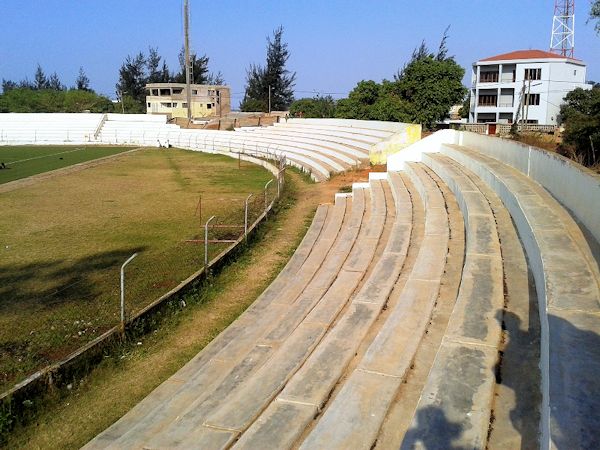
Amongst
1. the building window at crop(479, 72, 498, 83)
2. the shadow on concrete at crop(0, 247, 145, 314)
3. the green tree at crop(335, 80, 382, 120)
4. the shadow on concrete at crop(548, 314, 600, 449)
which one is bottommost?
the shadow on concrete at crop(0, 247, 145, 314)

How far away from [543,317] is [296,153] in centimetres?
2428

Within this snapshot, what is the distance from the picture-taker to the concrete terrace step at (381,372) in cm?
374

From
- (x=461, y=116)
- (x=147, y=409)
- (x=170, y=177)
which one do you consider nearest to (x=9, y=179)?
(x=170, y=177)

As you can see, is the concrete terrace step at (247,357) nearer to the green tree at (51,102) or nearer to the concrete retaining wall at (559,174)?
the concrete retaining wall at (559,174)

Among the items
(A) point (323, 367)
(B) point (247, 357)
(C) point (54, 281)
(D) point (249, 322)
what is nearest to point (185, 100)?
(C) point (54, 281)

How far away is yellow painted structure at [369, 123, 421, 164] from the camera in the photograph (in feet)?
68.4

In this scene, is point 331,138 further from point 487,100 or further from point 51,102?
point 51,102

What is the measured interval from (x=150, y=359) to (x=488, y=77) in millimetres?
54924

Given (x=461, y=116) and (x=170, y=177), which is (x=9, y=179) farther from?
(x=461, y=116)

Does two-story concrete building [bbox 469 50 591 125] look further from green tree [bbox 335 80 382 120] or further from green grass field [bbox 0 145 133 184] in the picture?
green grass field [bbox 0 145 133 184]

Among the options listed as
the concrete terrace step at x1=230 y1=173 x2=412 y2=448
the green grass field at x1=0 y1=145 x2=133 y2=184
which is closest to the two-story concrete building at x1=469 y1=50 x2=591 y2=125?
the green grass field at x1=0 y1=145 x2=133 y2=184

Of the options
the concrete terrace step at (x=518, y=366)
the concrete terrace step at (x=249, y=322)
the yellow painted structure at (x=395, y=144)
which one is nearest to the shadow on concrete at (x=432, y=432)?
the concrete terrace step at (x=518, y=366)

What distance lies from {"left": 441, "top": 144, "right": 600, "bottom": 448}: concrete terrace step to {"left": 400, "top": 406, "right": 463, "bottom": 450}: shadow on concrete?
533mm

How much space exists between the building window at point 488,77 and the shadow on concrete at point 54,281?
2025 inches
